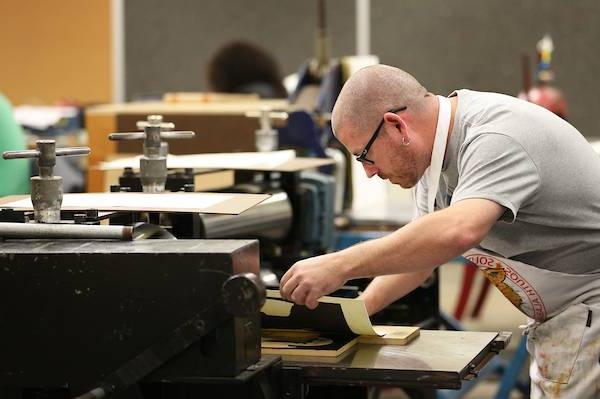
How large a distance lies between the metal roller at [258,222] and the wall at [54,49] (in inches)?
146

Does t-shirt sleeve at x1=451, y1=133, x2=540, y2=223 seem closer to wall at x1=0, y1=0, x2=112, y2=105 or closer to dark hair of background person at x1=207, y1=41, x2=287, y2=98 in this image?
dark hair of background person at x1=207, y1=41, x2=287, y2=98

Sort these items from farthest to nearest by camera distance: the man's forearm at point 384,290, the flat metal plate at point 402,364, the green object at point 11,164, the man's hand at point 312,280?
the green object at point 11,164
the man's forearm at point 384,290
the man's hand at point 312,280
the flat metal plate at point 402,364

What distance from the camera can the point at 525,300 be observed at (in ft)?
5.82

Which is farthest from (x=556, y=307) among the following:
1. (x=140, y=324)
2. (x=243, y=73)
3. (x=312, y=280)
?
(x=243, y=73)

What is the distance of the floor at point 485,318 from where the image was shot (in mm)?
4141

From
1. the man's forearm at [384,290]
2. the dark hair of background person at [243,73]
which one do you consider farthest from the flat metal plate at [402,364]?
the dark hair of background person at [243,73]

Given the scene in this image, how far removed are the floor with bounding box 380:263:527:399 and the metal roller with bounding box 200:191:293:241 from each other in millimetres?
1780

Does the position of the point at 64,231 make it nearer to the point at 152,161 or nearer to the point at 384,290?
the point at 152,161

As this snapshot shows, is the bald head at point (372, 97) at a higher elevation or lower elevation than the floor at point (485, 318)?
higher

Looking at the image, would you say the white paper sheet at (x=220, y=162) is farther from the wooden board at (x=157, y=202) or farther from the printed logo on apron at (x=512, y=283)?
the printed logo on apron at (x=512, y=283)

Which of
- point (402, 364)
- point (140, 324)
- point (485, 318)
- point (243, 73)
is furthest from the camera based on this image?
point (485, 318)

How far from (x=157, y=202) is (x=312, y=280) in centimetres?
24

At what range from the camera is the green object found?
2865 mm

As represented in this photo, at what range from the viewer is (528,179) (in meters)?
1.60
